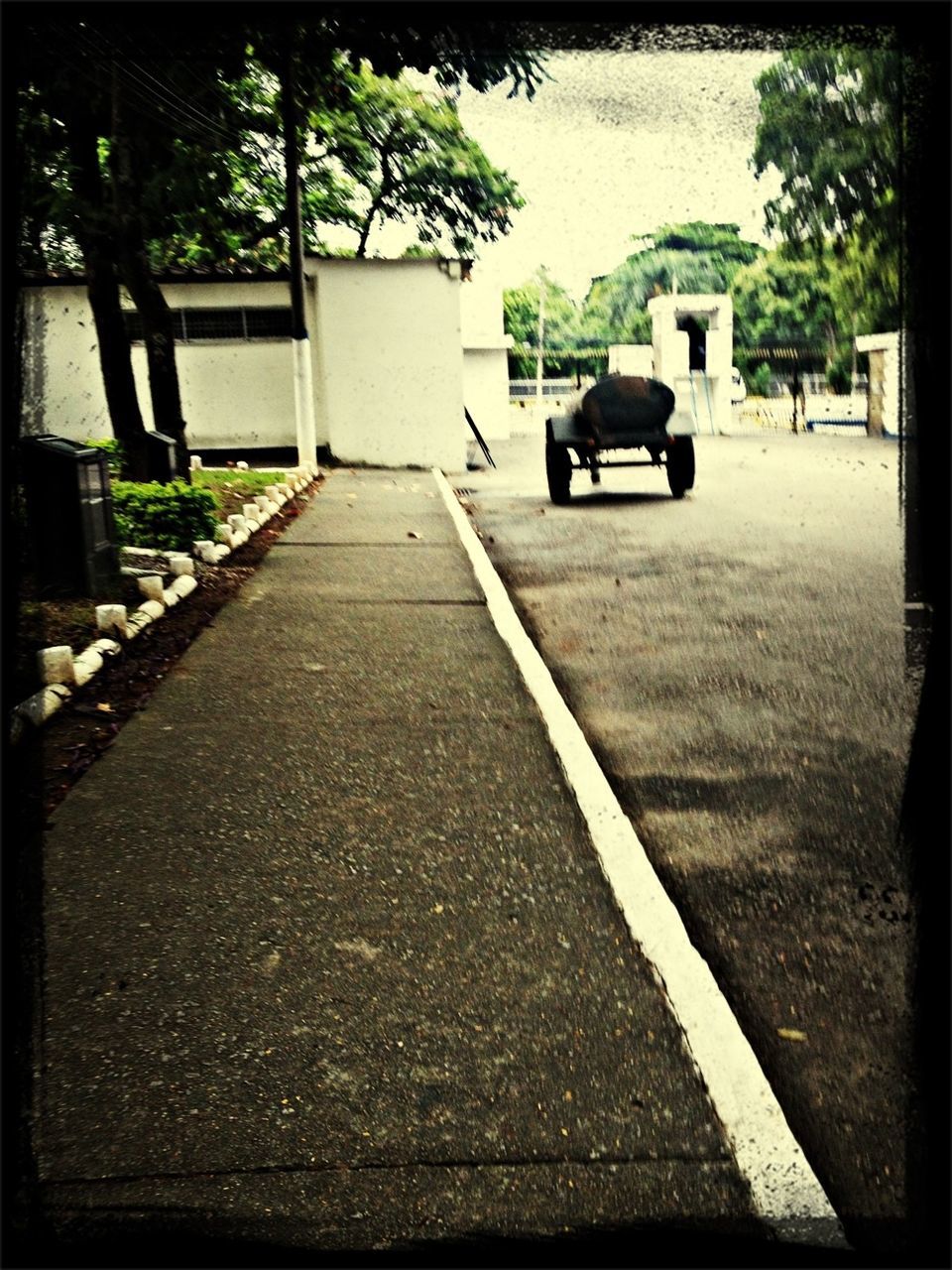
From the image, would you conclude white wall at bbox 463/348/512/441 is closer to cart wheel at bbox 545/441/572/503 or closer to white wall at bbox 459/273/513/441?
white wall at bbox 459/273/513/441

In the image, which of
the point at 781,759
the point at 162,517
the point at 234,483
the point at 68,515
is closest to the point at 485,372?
the point at 234,483

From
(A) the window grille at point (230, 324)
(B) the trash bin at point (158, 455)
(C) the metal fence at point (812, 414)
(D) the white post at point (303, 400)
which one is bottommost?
(C) the metal fence at point (812, 414)

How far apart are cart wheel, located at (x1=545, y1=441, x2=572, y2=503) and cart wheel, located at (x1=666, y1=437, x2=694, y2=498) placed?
1.29 metres

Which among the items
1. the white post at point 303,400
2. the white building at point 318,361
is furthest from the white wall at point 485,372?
the white post at point 303,400

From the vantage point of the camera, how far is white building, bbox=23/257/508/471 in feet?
62.1

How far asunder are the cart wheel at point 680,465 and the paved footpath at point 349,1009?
6.90m

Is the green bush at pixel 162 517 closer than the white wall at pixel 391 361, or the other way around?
the green bush at pixel 162 517

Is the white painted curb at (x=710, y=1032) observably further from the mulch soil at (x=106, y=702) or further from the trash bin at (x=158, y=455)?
the trash bin at (x=158, y=455)

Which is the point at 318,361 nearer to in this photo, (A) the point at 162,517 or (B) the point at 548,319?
(A) the point at 162,517

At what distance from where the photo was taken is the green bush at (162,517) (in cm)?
906

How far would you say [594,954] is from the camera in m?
2.91

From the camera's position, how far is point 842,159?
1982 mm

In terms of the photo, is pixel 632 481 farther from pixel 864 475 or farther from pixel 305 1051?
pixel 305 1051

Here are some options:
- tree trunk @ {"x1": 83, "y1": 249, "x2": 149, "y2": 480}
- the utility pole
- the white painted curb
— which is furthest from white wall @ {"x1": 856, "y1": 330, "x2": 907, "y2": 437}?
the utility pole
